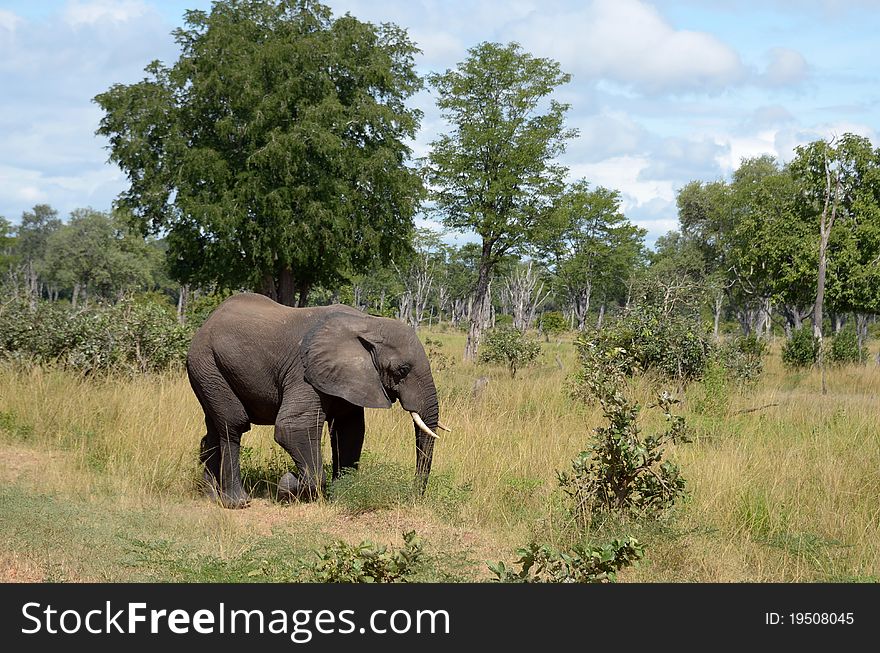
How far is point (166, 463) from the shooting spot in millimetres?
8734

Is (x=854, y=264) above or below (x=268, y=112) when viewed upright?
below

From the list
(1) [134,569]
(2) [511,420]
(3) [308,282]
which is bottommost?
(1) [134,569]

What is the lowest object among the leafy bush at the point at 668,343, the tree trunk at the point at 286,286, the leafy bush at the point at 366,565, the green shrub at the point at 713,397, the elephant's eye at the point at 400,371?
the leafy bush at the point at 366,565

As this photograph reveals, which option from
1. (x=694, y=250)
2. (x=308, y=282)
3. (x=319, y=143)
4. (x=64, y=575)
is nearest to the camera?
(x=64, y=575)

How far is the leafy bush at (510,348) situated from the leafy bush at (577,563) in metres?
14.5

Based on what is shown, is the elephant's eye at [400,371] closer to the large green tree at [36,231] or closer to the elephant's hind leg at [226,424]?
the elephant's hind leg at [226,424]

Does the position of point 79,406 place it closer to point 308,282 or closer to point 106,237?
point 308,282

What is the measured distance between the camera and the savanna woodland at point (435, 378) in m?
6.23

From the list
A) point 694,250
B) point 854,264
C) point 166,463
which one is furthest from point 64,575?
point 694,250

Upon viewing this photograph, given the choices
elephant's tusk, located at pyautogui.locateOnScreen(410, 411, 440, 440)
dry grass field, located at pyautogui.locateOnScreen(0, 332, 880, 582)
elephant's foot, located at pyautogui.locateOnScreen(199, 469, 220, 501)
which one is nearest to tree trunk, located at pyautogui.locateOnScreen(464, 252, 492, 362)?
dry grass field, located at pyautogui.locateOnScreen(0, 332, 880, 582)

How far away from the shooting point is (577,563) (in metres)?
5.23

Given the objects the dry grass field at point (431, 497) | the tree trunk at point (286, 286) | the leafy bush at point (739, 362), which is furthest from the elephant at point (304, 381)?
the tree trunk at point (286, 286)

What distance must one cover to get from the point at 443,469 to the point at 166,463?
9.29ft

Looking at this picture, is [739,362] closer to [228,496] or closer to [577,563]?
[228,496]
